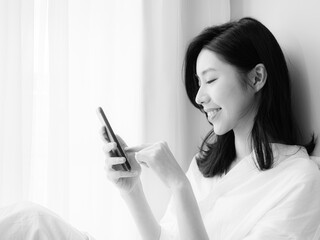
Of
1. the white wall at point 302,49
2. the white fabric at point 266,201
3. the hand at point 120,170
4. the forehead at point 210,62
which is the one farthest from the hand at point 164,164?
the white wall at point 302,49

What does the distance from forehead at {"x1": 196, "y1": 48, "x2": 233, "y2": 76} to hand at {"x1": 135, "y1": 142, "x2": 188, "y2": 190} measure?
12.9 inches

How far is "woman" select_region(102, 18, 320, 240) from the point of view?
3.68ft

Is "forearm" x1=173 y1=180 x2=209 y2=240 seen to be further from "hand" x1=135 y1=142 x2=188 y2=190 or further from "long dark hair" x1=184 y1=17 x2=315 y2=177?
"long dark hair" x1=184 y1=17 x2=315 y2=177

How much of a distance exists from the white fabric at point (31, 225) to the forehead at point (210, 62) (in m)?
0.62

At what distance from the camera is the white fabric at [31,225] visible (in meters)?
1.04

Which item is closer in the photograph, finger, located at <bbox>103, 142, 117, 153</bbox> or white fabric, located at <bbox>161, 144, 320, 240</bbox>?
white fabric, located at <bbox>161, 144, 320, 240</bbox>

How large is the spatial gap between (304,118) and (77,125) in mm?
739

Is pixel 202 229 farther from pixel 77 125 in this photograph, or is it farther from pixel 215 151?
pixel 77 125

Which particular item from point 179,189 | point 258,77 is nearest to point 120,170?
point 179,189

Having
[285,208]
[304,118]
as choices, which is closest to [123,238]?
[285,208]

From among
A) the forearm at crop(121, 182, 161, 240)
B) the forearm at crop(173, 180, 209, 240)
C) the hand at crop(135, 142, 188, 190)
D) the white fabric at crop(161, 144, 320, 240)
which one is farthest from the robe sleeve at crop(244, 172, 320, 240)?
the forearm at crop(121, 182, 161, 240)

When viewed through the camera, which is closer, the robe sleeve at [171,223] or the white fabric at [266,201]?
the white fabric at [266,201]

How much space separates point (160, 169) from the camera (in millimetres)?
1132

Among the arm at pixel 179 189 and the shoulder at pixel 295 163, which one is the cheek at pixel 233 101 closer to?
the shoulder at pixel 295 163
